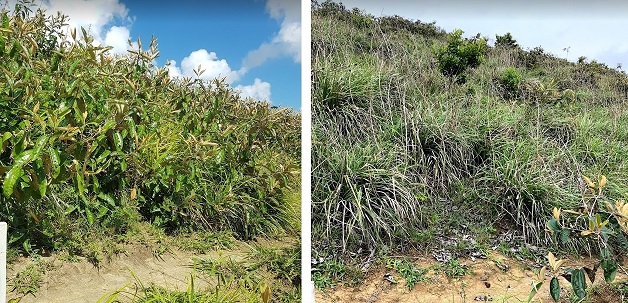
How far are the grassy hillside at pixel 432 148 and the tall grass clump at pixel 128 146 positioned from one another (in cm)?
24

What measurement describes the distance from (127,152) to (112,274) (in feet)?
1.44

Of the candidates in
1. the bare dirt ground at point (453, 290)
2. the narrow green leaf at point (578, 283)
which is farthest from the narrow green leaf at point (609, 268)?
the bare dirt ground at point (453, 290)

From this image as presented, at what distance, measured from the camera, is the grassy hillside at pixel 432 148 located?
229 centimetres

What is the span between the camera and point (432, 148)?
253 centimetres

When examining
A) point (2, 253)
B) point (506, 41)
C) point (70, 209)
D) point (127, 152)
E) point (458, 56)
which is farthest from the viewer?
point (506, 41)

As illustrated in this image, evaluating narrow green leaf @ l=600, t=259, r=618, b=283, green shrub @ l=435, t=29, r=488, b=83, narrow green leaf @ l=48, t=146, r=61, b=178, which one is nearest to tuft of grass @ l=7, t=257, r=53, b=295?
narrow green leaf @ l=48, t=146, r=61, b=178

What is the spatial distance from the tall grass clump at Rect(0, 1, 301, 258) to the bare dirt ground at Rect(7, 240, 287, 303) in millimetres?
103

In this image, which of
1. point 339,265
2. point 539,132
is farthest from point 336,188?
point 539,132

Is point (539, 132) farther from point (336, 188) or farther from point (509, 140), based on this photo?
point (336, 188)

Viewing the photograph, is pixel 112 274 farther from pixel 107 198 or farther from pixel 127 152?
pixel 127 152

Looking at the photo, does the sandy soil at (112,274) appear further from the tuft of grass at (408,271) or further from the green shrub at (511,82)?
the green shrub at (511,82)

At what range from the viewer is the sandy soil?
1628mm

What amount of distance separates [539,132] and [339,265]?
1.36m

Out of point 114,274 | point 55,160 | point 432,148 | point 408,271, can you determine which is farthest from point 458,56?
point 55,160
